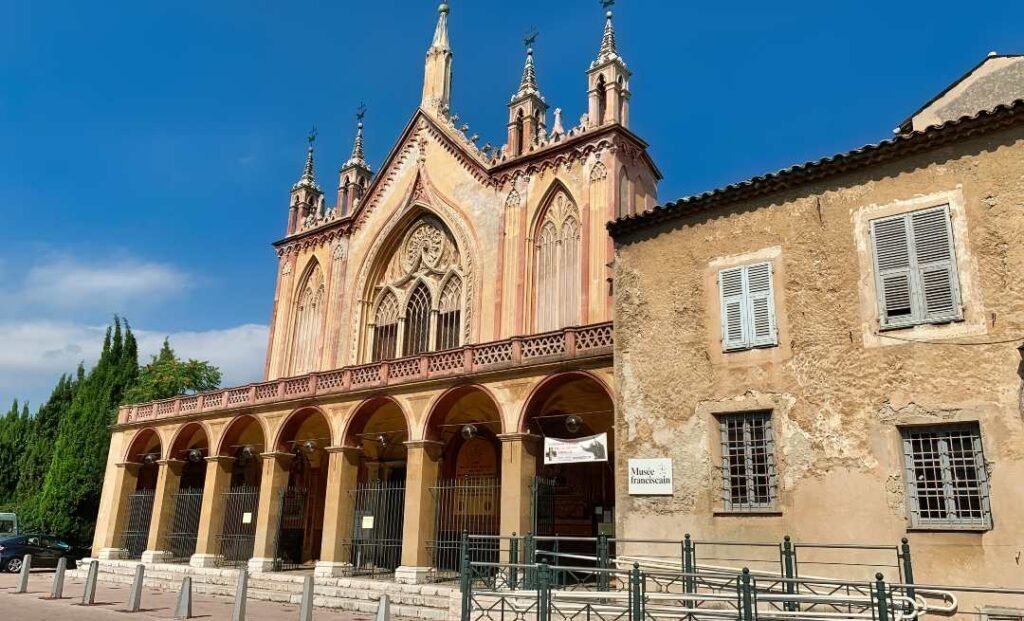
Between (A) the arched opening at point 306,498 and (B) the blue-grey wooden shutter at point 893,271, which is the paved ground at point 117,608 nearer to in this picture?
(A) the arched opening at point 306,498

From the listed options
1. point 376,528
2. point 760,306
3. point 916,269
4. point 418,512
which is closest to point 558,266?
point 418,512

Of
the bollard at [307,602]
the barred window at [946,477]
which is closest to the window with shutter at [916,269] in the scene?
the barred window at [946,477]

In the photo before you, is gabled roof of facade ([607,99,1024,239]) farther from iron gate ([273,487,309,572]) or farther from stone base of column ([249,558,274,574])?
iron gate ([273,487,309,572])

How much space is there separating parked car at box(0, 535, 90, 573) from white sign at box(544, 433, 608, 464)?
65.7 feet

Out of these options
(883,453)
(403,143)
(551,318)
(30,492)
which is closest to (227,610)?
(551,318)

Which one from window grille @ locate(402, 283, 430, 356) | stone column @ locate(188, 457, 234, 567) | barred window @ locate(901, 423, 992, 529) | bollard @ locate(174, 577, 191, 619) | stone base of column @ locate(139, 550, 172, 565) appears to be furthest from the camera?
window grille @ locate(402, 283, 430, 356)

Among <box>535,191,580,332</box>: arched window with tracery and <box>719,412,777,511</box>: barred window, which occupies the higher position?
<box>535,191,580,332</box>: arched window with tracery

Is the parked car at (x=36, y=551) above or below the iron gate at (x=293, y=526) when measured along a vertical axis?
below

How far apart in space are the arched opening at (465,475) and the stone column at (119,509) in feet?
40.9

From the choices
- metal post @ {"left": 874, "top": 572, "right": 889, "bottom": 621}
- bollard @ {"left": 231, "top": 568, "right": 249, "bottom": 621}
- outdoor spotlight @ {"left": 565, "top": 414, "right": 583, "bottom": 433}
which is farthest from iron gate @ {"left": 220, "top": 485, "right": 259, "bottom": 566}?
metal post @ {"left": 874, "top": 572, "right": 889, "bottom": 621}

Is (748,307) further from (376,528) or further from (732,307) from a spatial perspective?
(376,528)

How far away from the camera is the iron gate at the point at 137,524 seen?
2712 centimetres

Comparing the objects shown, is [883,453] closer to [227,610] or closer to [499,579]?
[499,579]

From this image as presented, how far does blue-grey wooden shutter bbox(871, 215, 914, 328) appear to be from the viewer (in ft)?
38.2
